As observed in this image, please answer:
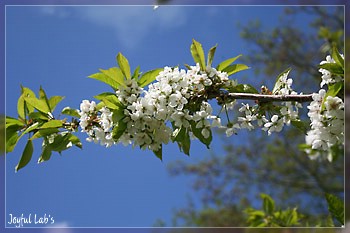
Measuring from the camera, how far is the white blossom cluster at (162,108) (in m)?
1.15

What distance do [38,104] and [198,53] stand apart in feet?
1.49

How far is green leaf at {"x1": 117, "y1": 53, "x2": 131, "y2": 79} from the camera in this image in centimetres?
120

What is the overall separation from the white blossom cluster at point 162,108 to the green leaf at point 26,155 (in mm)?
227

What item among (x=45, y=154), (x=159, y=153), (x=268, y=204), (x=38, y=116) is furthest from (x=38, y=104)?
(x=268, y=204)

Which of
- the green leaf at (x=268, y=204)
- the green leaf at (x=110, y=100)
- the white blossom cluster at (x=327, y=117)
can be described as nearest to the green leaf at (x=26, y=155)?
the green leaf at (x=110, y=100)

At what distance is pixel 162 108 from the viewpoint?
115cm

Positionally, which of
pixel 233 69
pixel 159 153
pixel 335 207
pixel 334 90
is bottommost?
pixel 335 207

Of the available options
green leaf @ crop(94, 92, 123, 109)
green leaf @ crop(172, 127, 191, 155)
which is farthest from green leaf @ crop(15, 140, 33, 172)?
green leaf @ crop(172, 127, 191, 155)

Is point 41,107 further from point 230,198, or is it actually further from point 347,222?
point 230,198

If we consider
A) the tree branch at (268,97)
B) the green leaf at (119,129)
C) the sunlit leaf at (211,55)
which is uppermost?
the sunlit leaf at (211,55)

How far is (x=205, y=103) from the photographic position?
3.87 ft

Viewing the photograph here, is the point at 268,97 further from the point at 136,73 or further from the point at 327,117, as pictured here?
the point at 136,73

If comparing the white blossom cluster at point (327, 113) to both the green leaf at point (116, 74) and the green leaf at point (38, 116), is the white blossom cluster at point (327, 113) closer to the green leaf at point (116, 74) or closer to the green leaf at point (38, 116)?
the green leaf at point (116, 74)

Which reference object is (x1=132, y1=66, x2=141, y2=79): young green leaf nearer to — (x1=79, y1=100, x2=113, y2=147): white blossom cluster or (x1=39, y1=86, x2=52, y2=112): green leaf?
(x1=79, y1=100, x2=113, y2=147): white blossom cluster
